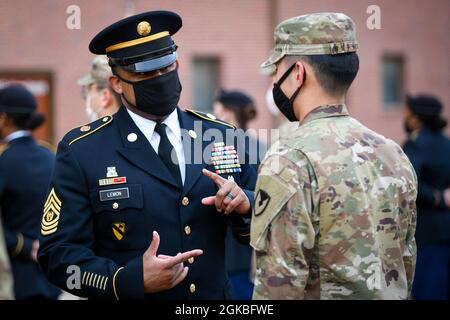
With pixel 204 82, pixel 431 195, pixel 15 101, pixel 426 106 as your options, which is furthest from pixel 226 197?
pixel 204 82

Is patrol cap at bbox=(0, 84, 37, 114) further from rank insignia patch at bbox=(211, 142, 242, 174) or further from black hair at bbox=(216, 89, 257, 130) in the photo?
rank insignia patch at bbox=(211, 142, 242, 174)

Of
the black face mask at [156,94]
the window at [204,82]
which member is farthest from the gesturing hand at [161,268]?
the window at [204,82]

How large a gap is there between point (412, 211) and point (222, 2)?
1295 cm

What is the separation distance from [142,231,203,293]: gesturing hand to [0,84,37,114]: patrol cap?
302 centimetres

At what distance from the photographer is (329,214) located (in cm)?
252

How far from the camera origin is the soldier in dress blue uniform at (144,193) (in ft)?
9.86

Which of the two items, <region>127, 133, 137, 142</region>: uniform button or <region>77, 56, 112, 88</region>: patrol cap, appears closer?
<region>127, 133, 137, 142</region>: uniform button

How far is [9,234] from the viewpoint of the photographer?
5328mm

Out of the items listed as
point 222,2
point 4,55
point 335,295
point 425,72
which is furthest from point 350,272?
point 425,72

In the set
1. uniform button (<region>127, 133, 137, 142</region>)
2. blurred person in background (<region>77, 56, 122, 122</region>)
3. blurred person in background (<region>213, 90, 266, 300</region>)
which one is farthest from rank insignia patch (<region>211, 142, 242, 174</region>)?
blurred person in background (<region>213, 90, 266, 300</region>)

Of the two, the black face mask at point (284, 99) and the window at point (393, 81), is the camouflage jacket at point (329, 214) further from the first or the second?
the window at point (393, 81)

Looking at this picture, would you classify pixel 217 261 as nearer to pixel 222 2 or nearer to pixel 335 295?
pixel 335 295

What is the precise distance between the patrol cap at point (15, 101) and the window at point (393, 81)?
45.4 ft

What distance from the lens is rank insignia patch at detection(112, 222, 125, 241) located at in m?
3.08
